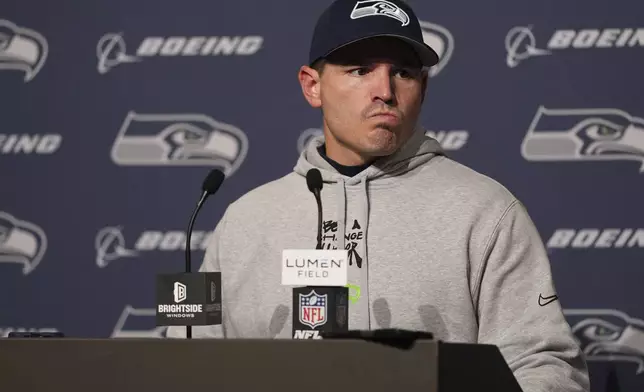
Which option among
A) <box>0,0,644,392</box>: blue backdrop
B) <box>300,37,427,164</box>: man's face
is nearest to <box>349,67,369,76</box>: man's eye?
<box>300,37,427,164</box>: man's face

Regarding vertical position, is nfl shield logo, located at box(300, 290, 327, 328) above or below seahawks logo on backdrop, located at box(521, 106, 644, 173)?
below

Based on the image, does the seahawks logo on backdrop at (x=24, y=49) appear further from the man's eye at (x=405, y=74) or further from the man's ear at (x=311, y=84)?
the man's eye at (x=405, y=74)

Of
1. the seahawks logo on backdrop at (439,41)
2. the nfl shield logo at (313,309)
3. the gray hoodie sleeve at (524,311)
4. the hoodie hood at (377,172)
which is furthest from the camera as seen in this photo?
the seahawks logo on backdrop at (439,41)

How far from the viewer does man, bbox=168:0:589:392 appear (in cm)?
284

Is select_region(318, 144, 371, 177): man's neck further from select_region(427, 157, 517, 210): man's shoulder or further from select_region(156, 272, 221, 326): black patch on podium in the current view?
select_region(156, 272, 221, 326): black patch on podium

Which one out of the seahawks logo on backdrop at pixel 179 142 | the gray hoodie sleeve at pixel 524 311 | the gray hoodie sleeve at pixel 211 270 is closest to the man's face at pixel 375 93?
the gray hoodie sleeve at pixel 524 311

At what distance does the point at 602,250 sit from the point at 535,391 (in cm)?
149

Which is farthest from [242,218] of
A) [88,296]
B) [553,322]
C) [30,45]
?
[30,45]

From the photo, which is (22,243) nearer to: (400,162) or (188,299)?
(400,162)

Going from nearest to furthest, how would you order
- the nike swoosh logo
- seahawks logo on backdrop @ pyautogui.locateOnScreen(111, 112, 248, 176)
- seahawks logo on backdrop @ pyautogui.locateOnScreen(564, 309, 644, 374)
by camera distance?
the nike swoosh logo
seahawks logo on backdrop @ pyautogui.locateOnScreen(564, 309, 644, 374)
seahawks logo on backdrop @ pyautogui.locateOnScreen(111, 112, 248, 176)

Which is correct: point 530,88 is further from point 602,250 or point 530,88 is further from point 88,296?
point 88,296

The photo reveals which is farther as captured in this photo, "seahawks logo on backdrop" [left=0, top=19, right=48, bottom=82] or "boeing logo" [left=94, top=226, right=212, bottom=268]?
"seahawks logo on backdrop" [left=0, top=19, right=48, bottom=82]

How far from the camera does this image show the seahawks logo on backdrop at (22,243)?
4.32 m

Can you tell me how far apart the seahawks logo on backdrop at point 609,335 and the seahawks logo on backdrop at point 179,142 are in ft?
4.64
